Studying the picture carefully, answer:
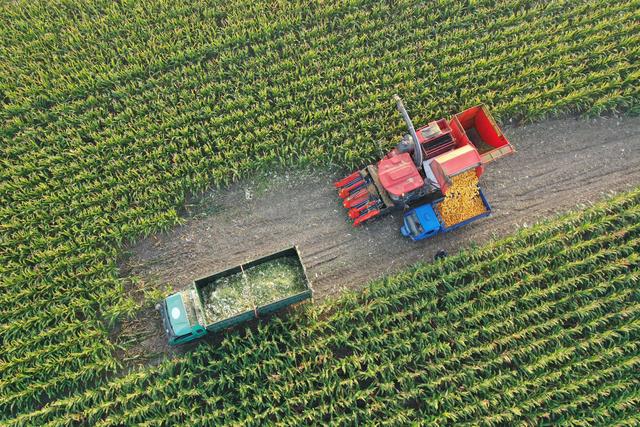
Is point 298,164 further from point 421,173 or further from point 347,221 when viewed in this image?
point 421,173

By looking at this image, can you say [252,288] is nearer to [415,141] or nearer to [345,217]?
[345,217]

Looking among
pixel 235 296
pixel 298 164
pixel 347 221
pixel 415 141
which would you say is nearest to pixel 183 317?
pixel 235 296

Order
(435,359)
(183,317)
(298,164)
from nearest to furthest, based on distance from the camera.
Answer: (183,317), (435,359), (298,164)

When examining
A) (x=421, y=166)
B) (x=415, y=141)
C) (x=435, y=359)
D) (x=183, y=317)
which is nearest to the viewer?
(x=183, y=317)

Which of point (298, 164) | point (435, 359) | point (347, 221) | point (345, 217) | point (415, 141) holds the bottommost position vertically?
point (435, 359)

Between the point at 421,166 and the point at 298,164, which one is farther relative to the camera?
the point at 298,164

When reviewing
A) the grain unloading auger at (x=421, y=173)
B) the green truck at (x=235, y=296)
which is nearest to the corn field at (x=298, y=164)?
the green truck at (x=235, y=296)

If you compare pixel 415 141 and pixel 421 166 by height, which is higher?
pixel 415 141
